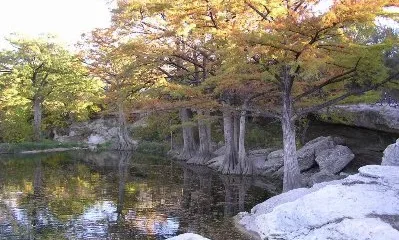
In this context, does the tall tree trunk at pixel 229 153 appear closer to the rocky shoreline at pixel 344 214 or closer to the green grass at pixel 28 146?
the rocky shoreline at pixel 344 214

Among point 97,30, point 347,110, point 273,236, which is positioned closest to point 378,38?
point 347,110

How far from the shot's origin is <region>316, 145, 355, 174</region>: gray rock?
17.9 meters

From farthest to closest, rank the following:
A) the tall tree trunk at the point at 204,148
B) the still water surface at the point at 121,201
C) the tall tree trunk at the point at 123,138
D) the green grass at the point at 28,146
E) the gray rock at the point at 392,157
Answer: the tall tree trunk at the point at 123,138 → the green grass at the point at 28,146 → the tall tree trunk at the point at 204,148 → the still water surface at the point at 121,201 → the gray rock at the point at 392,157

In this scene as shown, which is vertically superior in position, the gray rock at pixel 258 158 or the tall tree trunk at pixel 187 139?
the tall tree trunk at pixel 187 139

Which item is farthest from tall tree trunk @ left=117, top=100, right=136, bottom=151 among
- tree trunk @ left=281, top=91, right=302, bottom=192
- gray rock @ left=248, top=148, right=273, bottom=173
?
tree trunk @ left=281, top=91, right=302, bottom=192

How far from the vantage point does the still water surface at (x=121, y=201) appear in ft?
34.9

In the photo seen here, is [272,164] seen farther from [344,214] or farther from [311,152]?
[344,214]

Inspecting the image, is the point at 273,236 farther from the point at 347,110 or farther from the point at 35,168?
the point at 35,168

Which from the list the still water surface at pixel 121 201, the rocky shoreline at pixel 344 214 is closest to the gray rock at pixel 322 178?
the still water surface at pixel 121 201

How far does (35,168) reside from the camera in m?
24.2

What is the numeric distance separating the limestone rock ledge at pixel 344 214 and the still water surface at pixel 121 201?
364 cm

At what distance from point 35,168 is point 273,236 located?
20309mm

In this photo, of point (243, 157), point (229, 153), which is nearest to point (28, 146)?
point (229, 153)

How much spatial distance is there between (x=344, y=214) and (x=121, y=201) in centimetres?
951
